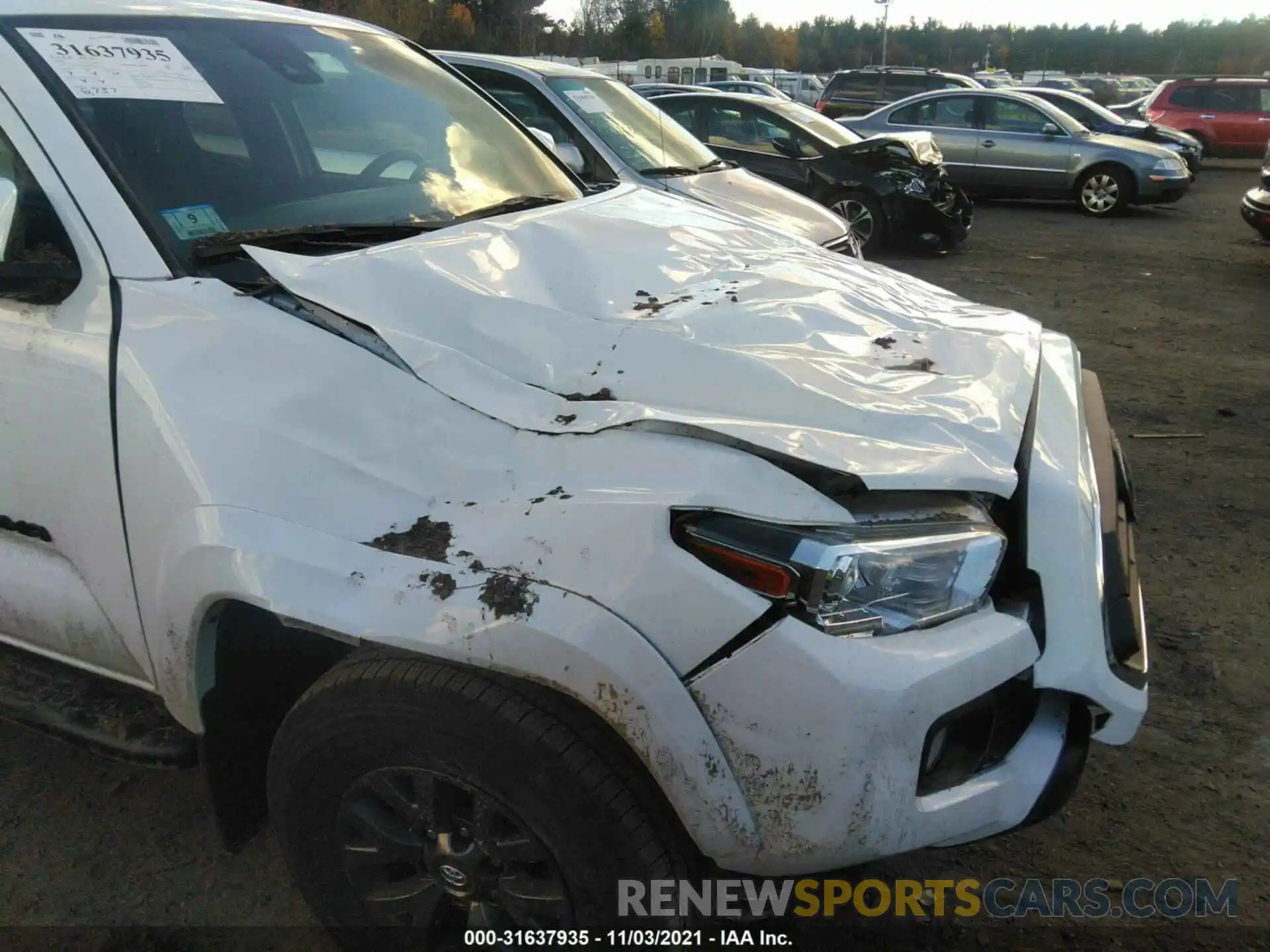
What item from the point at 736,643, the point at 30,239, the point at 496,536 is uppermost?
the point at 30,239

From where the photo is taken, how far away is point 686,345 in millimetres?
2006

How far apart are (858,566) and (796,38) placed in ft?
273

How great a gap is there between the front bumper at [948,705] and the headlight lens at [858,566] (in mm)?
41

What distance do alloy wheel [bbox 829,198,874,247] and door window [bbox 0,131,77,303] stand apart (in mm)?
8518

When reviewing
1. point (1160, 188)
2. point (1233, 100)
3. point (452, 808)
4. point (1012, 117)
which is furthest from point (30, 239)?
point (1233, 100)

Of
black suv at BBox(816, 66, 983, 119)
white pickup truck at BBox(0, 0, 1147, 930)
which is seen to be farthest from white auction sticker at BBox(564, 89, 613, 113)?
black suv at BBox(816, 66, 983, 119)

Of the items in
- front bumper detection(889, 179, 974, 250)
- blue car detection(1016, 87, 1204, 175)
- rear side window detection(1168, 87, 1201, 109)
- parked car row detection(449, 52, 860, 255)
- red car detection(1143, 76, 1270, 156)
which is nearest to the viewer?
parked car row detection(449, 52, 860, 255)

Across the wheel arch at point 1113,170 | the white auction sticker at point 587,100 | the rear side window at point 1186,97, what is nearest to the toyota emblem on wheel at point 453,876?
the white auction sticker at point 587,100

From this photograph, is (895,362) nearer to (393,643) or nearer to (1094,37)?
(393,643)

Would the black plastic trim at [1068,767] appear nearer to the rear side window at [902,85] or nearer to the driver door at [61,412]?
the driver door at [61,412]

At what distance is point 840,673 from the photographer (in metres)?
1.53

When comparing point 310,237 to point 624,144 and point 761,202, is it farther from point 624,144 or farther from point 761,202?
point 761,202

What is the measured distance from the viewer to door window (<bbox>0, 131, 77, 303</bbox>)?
201cm

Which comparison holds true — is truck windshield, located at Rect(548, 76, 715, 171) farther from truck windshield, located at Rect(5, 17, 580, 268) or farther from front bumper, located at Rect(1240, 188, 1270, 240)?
front bumper, located at Rect(1240, 188, 1270, 240)
